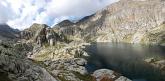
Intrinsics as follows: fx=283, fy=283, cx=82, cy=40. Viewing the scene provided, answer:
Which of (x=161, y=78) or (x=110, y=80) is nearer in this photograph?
(x=110, y=80)

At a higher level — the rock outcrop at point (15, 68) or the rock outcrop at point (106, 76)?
the rock outcrop at point (15, 68)

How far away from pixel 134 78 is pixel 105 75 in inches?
1145

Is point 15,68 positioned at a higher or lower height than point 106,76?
higher

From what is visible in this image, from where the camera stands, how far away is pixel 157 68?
177500 millimetres

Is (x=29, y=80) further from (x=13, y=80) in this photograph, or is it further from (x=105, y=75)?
(x=105, y=75)

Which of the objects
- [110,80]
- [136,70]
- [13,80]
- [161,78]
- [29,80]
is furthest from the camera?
[136,70]

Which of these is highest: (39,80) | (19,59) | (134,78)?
(19,59)

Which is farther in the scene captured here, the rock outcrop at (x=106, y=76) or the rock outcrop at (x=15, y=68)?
the rock outcrop at (x=106, y=76)

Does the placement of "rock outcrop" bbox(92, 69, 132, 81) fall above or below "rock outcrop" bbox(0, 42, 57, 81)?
below

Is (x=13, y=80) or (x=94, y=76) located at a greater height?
(x=13, y=80)

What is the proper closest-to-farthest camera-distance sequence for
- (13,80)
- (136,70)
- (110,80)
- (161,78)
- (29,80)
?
(13,80) → (29,80) → (110,80) → (161,78) → (136,70)

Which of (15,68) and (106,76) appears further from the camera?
(106,76)

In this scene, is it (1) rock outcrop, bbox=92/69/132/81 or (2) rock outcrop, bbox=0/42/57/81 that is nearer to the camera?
(2) rock outcrop, bbox=0/42/57/81

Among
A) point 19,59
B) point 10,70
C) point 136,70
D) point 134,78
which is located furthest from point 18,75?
point 136,70
